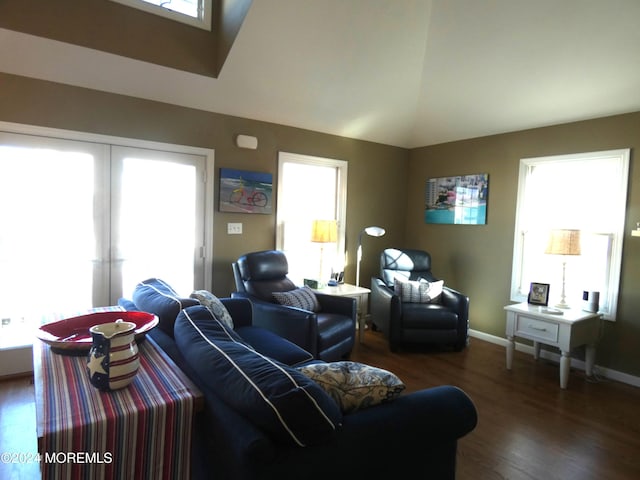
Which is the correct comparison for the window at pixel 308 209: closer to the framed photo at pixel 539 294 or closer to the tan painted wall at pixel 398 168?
the tan painted wall at pixel 398 168

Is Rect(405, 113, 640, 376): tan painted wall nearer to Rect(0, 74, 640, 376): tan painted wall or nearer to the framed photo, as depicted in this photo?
Rect(0, 74, 640, 376): tan painted wall

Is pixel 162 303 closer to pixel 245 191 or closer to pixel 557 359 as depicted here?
pixel 245 191

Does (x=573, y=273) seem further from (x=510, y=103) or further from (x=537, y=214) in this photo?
(x=510, y=103)

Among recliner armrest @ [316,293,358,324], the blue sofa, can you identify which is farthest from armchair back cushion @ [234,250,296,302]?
the blue sofa

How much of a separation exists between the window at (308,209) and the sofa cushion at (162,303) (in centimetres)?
Answer: 204

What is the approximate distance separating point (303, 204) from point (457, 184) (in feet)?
6.11

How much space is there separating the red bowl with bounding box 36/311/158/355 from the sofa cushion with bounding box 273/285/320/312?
1.61 metres

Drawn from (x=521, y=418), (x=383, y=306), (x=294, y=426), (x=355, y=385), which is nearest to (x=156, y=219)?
(x=383, y=306)

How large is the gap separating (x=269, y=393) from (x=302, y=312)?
72.1 inches

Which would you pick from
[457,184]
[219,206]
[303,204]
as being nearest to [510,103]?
[457,184]

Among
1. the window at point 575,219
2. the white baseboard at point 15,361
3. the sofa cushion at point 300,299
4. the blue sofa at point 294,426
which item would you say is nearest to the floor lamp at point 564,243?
the window at point 575,219

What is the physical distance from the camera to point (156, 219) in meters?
3.41

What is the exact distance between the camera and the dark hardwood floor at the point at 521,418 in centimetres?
210

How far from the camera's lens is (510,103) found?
3.70 meters
